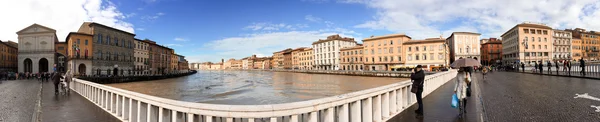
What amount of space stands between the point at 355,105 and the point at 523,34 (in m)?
74.7

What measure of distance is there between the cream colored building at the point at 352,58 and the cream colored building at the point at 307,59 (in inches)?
683

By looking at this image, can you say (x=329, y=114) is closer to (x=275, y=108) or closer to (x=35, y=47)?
(x=275, y=108)

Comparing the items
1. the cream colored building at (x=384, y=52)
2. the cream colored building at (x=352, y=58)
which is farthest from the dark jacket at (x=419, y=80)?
the cream colored building at (x=352, y=58)

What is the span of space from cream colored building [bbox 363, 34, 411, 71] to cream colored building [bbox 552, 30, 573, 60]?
113 feet

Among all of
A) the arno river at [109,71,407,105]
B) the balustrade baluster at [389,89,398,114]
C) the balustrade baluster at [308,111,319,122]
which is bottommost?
the arno river at [109,71,407,105]

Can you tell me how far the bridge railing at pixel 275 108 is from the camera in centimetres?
295

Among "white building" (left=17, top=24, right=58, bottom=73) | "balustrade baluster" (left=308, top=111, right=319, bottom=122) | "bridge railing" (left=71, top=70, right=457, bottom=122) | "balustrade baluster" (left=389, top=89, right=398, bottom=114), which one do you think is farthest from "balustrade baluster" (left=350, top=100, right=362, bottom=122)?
"white building" (left=17, top=24, right=58, bottom=73)

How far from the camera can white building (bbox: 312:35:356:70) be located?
7831 cm

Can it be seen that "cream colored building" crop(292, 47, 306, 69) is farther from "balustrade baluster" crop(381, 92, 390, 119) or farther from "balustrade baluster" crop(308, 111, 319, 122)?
"balustrade baluster" crop(308, 111, 319, 122)

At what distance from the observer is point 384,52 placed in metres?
62.7

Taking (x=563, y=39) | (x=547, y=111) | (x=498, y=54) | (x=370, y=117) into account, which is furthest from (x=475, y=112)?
(x=498, y=54)

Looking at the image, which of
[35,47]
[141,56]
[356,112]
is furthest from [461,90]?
[141,56]

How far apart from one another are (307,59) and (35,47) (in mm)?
70750

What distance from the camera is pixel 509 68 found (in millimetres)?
36375
